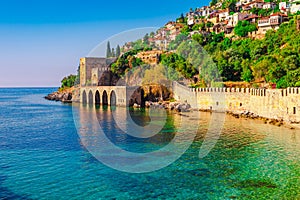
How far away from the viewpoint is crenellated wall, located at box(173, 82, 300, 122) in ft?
82.1

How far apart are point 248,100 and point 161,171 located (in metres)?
19.3

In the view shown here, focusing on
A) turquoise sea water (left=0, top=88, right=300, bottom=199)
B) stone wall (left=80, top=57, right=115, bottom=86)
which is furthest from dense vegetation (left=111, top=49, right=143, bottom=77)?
turquoise sea water (left=0, top=88, right=300, bottom=199)

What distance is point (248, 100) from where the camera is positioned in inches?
1227

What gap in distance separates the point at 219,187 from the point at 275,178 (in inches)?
98.7

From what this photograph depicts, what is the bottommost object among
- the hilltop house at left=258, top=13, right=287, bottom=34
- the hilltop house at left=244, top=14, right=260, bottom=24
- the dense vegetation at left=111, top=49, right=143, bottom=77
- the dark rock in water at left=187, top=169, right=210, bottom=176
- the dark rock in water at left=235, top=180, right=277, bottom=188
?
the dark rock in water at left=235, top=180, right=277, bottom=188

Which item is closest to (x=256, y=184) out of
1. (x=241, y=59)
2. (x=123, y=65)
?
(x=241, y=59)

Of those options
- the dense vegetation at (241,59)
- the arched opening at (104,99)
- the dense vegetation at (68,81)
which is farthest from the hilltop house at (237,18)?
the dense vegetation at (68,81)

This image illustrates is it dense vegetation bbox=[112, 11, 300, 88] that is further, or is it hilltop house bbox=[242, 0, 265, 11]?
hilltop house bbox=[242, 0, 265, 11]

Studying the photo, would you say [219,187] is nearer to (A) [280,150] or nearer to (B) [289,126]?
(A) [280,150]

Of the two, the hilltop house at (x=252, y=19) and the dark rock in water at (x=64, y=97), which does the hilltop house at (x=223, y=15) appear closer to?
the hilltop house at (x=252, y=19)

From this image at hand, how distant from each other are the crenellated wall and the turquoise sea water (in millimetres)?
3436

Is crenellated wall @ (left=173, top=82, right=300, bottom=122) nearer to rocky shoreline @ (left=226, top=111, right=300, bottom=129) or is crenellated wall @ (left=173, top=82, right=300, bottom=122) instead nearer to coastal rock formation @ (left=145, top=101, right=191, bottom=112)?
rocky shoreline @ (left=226, top=111, right=300, bottom=129)

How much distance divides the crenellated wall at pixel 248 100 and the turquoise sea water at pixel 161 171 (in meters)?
3.44

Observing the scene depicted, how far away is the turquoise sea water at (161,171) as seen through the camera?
11773 mm
